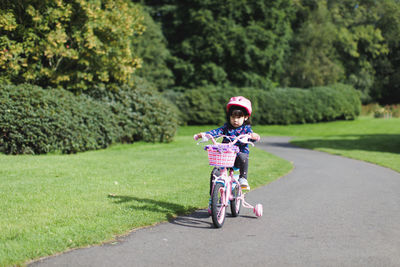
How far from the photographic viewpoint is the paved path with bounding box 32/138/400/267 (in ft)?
14.2

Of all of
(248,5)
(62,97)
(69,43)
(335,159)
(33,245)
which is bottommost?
(335,159)

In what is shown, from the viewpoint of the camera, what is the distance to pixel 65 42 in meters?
15.5

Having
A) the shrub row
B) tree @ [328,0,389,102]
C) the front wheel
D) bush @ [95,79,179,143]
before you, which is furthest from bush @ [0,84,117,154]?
tree @ [328,0,389,102]

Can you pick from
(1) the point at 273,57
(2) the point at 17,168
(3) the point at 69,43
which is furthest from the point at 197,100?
(2) the point at 17,168

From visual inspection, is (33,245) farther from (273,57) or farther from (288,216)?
(273,57)

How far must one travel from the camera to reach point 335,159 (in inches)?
592

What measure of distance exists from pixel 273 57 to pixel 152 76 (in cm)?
1224

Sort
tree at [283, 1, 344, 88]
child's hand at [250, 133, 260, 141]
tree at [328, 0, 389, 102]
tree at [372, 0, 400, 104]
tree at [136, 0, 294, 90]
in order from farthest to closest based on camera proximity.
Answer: tree at [372, 0, 400, 104] → tree at [328, 0, 389, 102] → tree at [283, 1, 344, 88] → tree at [136, 0, 294, 90] → child's hand at [250, 133, 260, 141]

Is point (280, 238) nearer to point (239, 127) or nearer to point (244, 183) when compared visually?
point (244, 183)

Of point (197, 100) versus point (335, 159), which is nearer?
point (335, 159)

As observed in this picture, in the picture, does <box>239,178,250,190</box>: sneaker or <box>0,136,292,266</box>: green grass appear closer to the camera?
<box>0,136,292,266</box>: green grass

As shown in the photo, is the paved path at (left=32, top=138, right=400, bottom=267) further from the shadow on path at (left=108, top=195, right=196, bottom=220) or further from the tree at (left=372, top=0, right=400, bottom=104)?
the tree at (left=372, top=0, right=400, bottom=104)

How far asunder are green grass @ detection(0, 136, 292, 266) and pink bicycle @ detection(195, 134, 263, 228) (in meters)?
0.88

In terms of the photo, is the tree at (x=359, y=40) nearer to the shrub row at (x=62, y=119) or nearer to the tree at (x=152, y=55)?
the tree at (x=152, y=55)
